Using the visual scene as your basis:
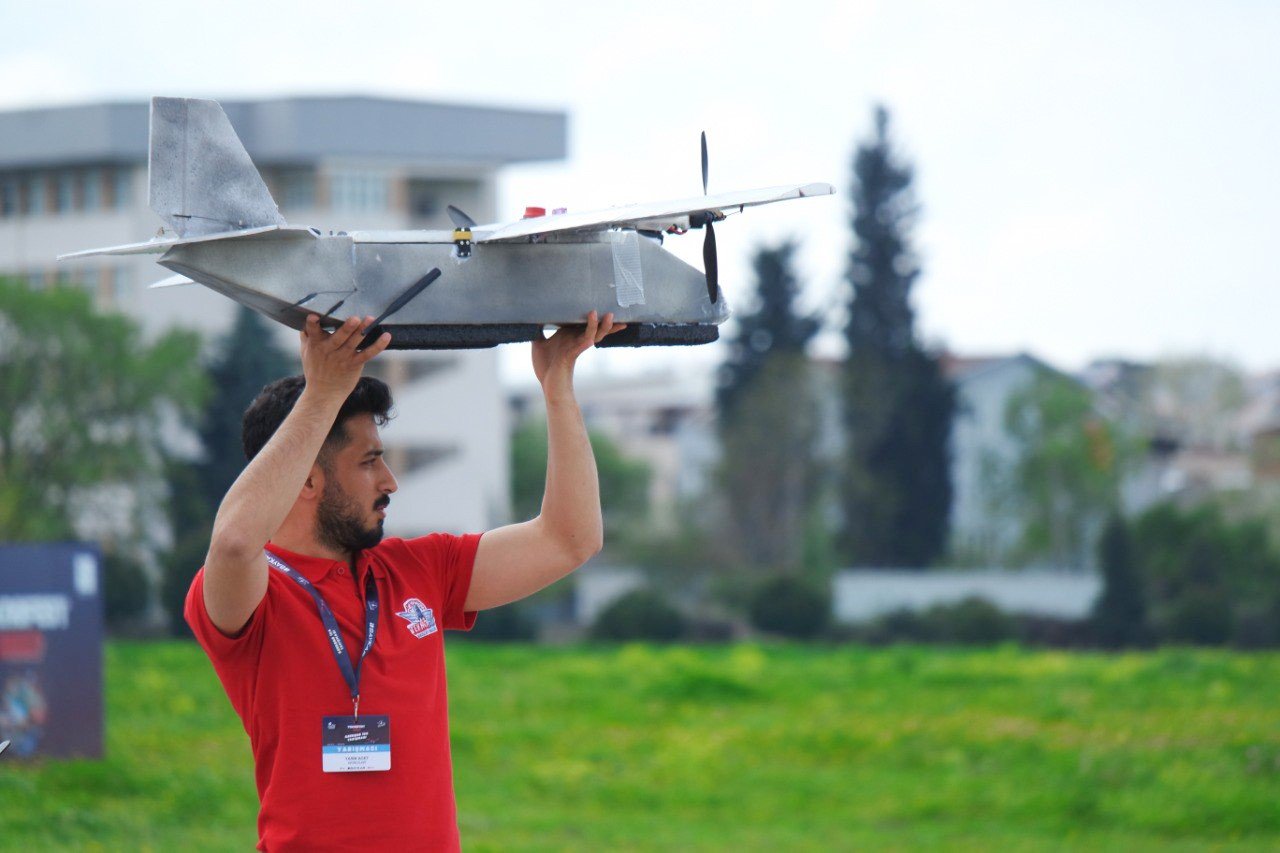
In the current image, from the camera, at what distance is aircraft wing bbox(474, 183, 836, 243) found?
3158 millimetres

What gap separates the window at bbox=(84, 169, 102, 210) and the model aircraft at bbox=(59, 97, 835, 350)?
48.2 metres

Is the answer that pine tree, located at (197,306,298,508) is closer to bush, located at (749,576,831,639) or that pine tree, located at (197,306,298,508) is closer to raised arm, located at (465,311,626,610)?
bush, located at (749,576,831,639)

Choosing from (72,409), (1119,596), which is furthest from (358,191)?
(1119,596)

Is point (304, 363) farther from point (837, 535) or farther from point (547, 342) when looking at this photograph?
point (837, 535)

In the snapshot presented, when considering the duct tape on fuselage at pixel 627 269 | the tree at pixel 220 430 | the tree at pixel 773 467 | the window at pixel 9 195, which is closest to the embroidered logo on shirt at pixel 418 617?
the duct tape on fuselage at pixel 627 269

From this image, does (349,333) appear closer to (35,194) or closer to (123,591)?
(123,591)

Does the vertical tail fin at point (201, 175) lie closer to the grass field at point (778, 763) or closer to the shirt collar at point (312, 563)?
the shirt collar at point (312, 563)

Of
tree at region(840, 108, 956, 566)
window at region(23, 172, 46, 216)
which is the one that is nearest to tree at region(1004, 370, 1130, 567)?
tree at region(840, 108, 956, 566)

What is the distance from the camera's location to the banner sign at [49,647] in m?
12.9

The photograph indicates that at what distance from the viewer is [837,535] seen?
169 feet

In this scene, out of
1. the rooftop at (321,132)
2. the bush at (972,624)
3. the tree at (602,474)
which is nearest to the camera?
the bush at (972,624)

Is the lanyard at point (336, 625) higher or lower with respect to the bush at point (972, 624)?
higher

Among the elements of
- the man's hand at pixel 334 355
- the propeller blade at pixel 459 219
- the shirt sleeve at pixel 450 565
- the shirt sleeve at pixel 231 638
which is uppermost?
the propeller blade at pixel 459 219

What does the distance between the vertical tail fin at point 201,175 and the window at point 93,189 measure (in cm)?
4816
